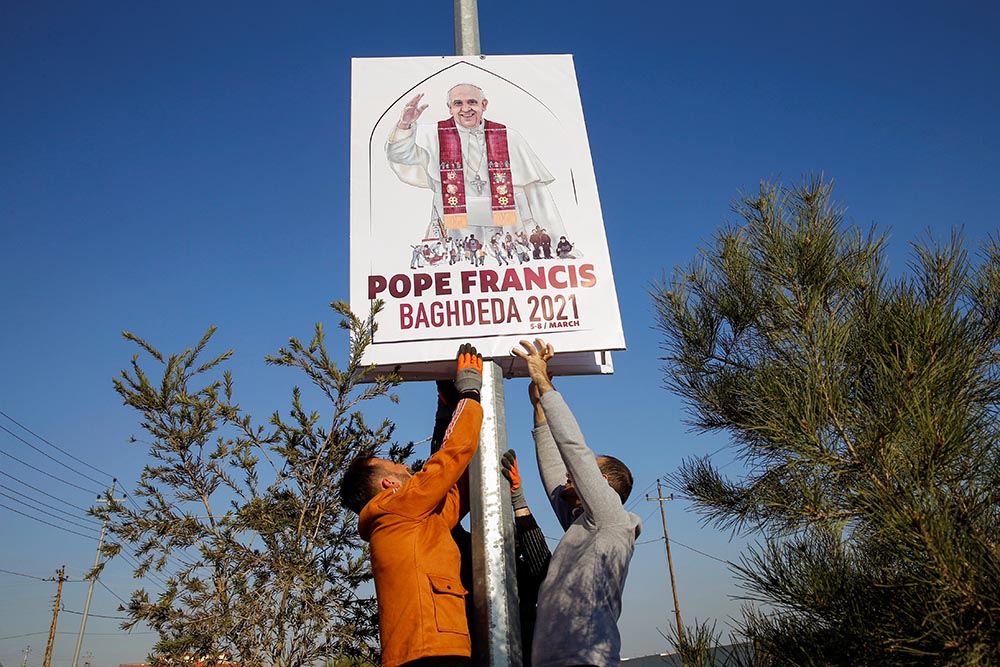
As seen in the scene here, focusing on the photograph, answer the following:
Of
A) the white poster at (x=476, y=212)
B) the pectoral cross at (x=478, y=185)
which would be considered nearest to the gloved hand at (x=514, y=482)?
the white poster at (x=476, y=212)

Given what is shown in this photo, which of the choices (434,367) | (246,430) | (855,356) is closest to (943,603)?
(855,356)

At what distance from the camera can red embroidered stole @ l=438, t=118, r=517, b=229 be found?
3305mm

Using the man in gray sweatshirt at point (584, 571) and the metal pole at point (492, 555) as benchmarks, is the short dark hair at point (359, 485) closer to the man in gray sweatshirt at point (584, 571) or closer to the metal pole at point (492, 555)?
the metal pole at point (492, 555)

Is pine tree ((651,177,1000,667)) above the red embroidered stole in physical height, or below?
below

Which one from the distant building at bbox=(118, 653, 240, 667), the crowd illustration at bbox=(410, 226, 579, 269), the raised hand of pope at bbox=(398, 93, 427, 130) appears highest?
the raised hand of pope at bbox=(398, 93, 427, 130)

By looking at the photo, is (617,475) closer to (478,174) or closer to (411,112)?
(478,174)

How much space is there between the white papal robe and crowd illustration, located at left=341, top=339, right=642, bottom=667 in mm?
618

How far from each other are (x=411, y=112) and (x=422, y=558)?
219cm

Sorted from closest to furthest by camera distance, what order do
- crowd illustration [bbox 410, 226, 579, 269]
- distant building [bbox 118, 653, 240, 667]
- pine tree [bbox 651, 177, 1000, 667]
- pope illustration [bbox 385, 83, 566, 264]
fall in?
pine tree [bbox 651, 177, 1000, 667], distant building [bbox 118, 653, 240, 667], crowd illustration [bbox 410, 226, 579, 269], pope illustration [bbox 385, 83, 566, 264]

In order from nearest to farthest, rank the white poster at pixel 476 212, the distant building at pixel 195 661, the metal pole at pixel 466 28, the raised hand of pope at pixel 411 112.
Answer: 1. the distant building at pixel 195 661
2. the white poster at pixel 476 212
3. the raised hand of pope at pixel 411 112
4. the metal pole at pixel 466 28

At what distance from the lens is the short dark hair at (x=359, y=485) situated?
2836 millimetres

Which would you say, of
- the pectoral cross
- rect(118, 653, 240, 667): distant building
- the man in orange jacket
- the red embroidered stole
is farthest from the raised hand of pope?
rect(118, 653, 240, 667): distant building

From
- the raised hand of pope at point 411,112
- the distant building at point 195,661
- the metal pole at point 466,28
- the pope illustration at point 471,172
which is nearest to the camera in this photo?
the distant building at point 195,661

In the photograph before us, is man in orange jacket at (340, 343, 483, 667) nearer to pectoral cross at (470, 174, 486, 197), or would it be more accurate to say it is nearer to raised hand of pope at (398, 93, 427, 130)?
pectoral cross at (470, 174, 486, 197)
